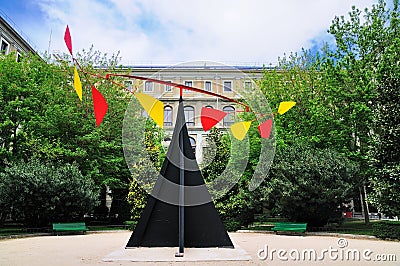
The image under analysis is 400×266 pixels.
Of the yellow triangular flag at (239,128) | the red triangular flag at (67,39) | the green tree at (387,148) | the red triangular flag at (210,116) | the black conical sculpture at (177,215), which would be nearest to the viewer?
the red triangular flag at (67,39)

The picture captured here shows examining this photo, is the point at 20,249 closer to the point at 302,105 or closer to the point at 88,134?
the point at 88,134

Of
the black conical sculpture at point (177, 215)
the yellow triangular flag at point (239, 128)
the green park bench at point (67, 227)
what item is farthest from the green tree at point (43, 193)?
the yellow triangular flag at point (239, 128)

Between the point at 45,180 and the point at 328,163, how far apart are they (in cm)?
1635

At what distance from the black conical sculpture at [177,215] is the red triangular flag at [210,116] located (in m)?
1.50

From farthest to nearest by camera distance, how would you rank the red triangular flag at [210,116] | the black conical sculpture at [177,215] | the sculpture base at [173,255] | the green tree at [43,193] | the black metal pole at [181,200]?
the green tree at [43,193] → the black conical sculpture at [177,215] → the black metal pole at [181,200] → the red triangular flag at [210,116] → the sculpture base at [173,255]

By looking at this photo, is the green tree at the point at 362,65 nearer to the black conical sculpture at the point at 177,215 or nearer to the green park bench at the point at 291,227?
the green park bench at the point at 291,227

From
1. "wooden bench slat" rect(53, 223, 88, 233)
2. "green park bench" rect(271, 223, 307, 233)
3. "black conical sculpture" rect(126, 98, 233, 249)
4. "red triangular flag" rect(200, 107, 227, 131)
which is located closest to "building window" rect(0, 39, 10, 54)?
"wooden bench slat" rect(53, 223, 88, 233)

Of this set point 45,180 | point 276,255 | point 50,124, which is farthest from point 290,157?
point 50,124

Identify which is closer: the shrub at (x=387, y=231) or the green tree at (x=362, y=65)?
the shrub at (x=387, y=231)

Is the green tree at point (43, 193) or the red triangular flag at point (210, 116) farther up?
the red triangular flag at point (210, 116)

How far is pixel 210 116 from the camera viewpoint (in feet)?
37.0

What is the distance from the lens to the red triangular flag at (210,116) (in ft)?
36.6

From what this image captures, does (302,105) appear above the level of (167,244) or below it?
above

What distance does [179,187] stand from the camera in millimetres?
12297
